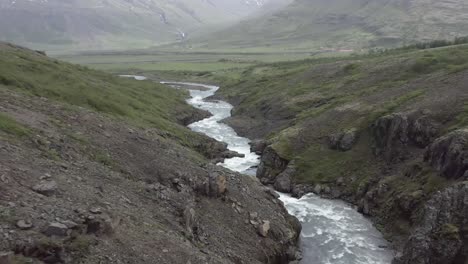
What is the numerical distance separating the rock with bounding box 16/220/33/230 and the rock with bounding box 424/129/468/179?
151ft

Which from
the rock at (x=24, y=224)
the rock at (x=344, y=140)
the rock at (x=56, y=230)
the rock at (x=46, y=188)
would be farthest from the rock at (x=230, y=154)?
the rock at (x=24, y=224)

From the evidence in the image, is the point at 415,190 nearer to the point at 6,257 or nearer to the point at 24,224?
the point at 24,224

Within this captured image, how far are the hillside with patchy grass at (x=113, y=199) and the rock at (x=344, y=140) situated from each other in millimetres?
22912

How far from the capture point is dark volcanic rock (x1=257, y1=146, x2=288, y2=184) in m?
76.2

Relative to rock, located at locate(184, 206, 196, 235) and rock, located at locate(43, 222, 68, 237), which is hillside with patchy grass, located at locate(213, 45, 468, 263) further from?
rock, located at locate(43, 222, 68, 237)

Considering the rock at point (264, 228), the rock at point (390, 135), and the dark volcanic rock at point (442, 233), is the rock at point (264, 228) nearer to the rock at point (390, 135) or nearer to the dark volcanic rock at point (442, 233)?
the dark volcanic rock at point (442, 233)

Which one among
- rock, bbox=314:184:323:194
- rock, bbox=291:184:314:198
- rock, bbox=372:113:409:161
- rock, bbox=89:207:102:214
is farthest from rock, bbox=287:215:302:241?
rock, bbox=89:207:102:214

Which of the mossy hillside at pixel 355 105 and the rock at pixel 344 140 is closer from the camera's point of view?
the mossy hillside at pixel 355 105

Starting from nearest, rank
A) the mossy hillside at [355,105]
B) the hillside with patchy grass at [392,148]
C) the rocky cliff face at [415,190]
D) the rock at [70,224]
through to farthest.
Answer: the rock at [70,224] → the rocky cliff face at [415,190] → the hillside with patchy grass at [392,148] → the mossy hillside at [355,105]

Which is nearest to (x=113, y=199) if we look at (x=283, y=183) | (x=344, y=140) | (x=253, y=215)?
(x=253, y=215)

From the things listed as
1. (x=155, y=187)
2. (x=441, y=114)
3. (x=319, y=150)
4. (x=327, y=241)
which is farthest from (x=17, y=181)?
(x=441, y=114)

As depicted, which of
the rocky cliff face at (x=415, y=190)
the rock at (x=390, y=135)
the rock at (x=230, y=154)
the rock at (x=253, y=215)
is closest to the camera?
the rocky cliff face at (x=415, y=190)

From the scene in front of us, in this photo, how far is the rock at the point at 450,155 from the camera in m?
55.8

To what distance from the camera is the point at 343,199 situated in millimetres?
67500
